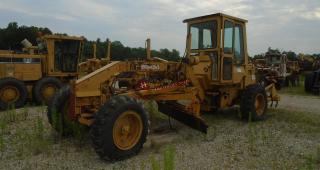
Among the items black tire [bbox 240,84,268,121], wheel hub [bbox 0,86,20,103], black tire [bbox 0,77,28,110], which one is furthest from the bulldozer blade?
wheel hub [bbox 0,86,20,103]

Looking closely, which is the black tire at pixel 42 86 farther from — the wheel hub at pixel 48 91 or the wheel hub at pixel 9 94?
the wheel hub at pixel 9 94

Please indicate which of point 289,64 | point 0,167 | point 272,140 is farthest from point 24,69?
point 289,64

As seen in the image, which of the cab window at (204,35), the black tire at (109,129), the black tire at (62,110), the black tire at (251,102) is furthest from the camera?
the black tire at (251,102)

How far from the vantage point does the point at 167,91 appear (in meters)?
7.80

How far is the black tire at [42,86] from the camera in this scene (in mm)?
12836

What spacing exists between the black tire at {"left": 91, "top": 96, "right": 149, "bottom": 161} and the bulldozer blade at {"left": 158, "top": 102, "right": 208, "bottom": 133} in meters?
2.01

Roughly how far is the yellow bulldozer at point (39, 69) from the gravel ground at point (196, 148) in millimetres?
3148

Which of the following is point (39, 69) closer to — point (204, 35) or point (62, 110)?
point (62, 110)

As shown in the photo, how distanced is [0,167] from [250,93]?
19.6 ft

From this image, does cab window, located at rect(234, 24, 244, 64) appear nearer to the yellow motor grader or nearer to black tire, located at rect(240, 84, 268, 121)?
the yellow motor grader

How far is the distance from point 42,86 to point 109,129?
772 cm

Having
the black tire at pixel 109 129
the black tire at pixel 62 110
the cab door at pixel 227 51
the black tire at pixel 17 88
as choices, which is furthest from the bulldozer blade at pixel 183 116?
the black tire at pixel 17 88

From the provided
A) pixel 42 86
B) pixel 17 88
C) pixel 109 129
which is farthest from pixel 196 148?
pixel 42 86

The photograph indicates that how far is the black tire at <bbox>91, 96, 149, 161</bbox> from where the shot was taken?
5926 mm
